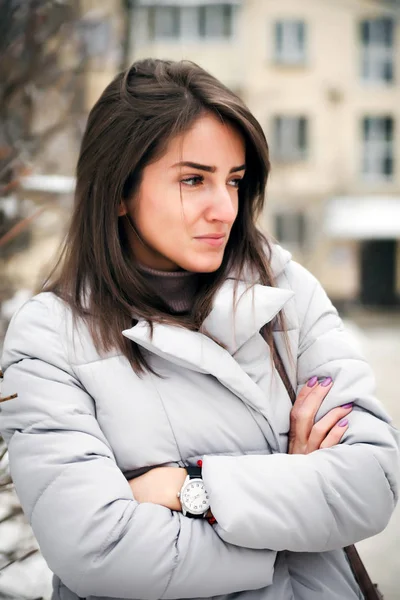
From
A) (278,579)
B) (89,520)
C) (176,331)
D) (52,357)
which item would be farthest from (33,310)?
(278,579)

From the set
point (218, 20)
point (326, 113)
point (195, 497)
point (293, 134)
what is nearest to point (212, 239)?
point (195, 497)

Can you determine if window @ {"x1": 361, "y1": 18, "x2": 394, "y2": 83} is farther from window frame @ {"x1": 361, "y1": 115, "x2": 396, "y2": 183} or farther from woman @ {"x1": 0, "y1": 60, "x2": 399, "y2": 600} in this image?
woman @ {"x1": 0, "y1": 60, "x2": 399, "y2": 600}

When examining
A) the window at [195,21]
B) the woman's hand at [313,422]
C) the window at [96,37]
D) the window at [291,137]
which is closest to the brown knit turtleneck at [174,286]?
the woman's hand at [313,422]

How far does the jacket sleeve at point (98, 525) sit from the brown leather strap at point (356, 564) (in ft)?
0.95

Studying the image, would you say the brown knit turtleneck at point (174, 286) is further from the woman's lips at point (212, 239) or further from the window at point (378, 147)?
the window at point (378, 147)

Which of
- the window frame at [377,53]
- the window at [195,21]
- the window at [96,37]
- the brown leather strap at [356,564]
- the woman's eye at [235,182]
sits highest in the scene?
the window at [195,21]

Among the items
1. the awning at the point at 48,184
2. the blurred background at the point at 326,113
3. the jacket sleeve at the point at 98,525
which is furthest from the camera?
the blurred background at the point at 326,113

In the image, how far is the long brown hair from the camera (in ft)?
5.33

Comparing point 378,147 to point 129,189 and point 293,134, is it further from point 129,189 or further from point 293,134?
point 129,189

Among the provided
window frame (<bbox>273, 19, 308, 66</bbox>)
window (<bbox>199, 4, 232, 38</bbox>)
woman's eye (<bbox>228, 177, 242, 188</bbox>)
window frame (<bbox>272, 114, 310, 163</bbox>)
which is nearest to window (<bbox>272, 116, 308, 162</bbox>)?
window frame (<bbox>272, 114, 310, 163</bbox>)

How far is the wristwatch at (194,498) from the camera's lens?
1.47 meters

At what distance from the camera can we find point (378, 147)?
20.9 meters

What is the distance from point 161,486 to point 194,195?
65 centimetres

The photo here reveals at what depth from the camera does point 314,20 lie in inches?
806
